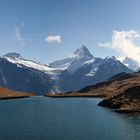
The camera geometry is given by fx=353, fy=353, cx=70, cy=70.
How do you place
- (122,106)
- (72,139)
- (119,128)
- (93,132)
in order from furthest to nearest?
(122,106) < (119,128) < (93,132) < (72,139)

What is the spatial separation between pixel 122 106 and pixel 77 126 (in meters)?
58.6

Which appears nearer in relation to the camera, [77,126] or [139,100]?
[77,126]

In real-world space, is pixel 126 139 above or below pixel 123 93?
below

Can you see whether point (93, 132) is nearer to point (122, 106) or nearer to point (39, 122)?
point (39, 122)

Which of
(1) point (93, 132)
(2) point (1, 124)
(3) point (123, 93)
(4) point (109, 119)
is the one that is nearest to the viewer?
(1) point (93, 132)

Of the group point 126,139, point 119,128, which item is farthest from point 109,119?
point 126,139

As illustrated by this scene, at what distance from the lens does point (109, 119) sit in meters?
130

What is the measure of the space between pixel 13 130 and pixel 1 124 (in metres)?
14.2

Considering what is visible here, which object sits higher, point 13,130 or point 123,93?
point 123,93

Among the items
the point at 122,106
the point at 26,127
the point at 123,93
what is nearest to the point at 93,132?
the point at 26,127

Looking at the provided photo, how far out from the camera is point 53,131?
338 ft

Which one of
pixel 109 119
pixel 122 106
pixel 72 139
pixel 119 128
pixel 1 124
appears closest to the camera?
pixel 72 139

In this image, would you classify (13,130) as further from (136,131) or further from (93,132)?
(136,131)

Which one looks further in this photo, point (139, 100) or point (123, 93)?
point (123, 93)
